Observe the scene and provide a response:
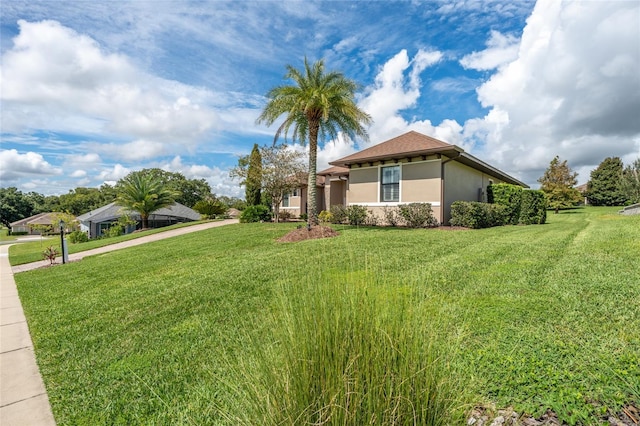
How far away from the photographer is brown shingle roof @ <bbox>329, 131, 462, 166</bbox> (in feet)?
44.8

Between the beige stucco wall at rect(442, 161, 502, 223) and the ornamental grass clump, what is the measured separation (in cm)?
1378

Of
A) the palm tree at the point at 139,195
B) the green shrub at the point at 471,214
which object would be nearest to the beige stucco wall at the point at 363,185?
the green shrub at the point at 471,214

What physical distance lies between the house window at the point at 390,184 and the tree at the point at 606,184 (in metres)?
41.7

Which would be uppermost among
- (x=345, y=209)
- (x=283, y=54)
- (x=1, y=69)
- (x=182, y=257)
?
(x=283, y=54)

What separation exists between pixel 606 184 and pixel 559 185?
61.1 feet

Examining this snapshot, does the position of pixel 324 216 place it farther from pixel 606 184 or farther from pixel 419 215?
pixel 606 184

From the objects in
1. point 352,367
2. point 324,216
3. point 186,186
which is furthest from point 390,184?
point 186,186

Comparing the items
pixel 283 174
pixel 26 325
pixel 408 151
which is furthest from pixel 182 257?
pixel 283 174

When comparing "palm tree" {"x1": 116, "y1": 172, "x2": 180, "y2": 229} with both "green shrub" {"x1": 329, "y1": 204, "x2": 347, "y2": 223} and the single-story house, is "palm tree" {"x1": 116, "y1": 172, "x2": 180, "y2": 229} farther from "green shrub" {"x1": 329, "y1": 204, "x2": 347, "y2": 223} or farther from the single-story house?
the single-story house

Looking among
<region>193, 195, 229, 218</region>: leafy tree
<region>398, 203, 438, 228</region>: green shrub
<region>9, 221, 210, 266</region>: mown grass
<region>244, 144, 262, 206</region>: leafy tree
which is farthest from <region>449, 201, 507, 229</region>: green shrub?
<region>193, 195, 229, 218</region>: leafy tree

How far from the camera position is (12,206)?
65.6 metres

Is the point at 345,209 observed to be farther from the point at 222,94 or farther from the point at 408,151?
the point at 222,94

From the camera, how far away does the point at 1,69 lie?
920cm

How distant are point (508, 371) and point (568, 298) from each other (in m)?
2.23
